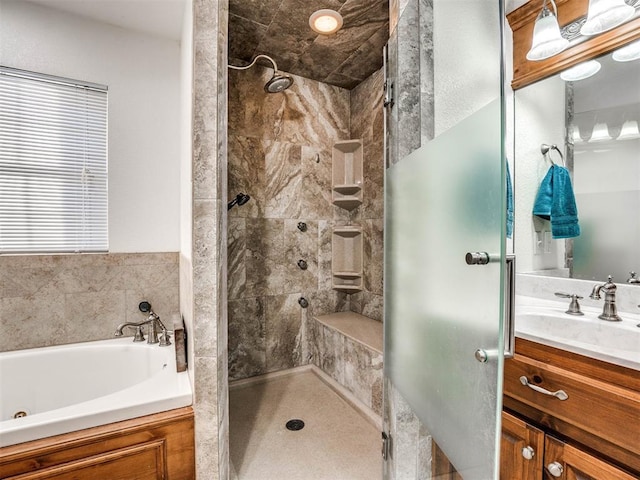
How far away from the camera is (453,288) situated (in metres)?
0.90

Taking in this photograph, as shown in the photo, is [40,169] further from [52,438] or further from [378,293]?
[378,293]

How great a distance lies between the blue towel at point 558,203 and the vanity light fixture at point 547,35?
0.58 m

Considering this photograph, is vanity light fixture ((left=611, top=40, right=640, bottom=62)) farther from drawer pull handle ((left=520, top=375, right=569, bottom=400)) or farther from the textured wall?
the textured wall

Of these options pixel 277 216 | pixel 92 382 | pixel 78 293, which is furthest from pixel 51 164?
pixel 277 216

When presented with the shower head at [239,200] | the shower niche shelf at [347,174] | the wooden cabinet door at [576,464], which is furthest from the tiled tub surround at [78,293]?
the wooden cabinet door at [576,464]

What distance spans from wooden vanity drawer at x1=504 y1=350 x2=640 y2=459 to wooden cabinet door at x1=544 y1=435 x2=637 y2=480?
0.15 ft

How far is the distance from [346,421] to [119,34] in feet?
10.7

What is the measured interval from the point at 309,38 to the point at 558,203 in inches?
83.6

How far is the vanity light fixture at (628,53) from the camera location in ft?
4.15

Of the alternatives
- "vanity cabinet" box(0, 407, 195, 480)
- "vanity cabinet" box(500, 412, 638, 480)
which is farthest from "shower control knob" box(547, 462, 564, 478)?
"vanity cabinet" box(0, 407, 195, 480)

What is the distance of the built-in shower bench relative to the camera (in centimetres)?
215

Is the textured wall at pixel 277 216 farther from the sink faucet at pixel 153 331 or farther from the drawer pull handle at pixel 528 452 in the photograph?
the drawer pull handle at pixel 528 452

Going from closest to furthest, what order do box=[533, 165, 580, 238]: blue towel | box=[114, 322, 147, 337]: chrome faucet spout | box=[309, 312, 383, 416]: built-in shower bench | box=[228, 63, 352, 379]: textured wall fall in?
box=[533, 165, 580, 238]: blue towel → box=[114, 322, 147, 337]: chrome faucet spout → box=[309, 312, 383, 416]: built-in shower bench → box=[228, 63, 352, 379]: textured wall

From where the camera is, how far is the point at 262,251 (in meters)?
2.82
